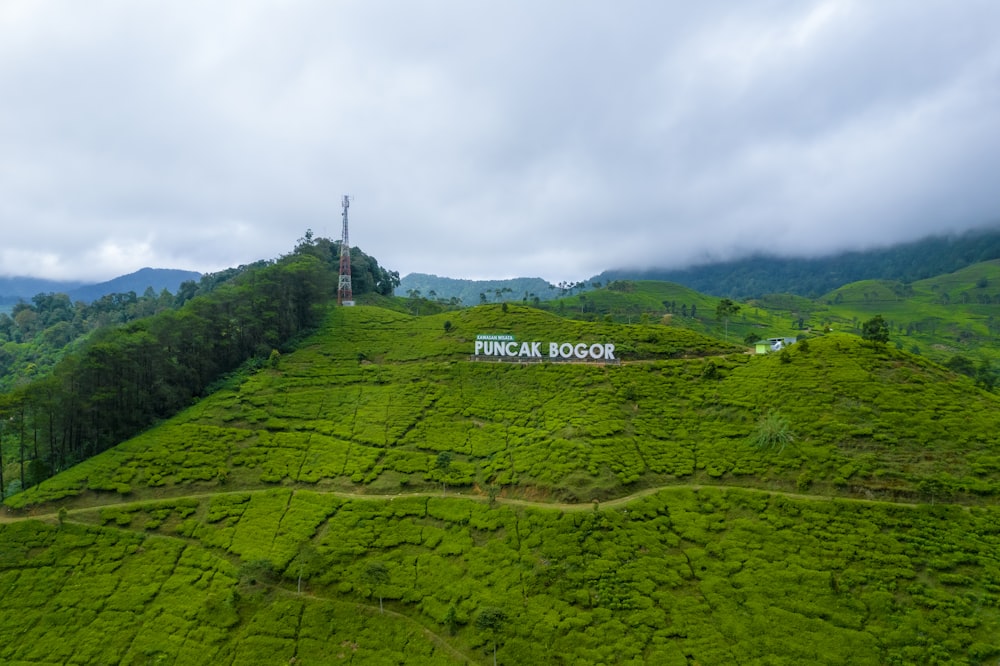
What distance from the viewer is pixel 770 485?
53.1 meters

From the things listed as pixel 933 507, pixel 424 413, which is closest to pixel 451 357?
pixel 424 413

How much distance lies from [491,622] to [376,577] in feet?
36.5

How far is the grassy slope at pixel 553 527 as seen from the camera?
134ft

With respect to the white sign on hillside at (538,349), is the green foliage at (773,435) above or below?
below

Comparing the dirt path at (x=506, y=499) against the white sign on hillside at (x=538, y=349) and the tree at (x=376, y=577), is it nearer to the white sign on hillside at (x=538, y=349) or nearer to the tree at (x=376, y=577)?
the tree at (x=376, y=577)

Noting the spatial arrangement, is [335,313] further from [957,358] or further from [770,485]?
[957,358]

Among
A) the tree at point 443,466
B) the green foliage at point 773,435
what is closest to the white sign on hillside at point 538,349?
the green foliage at point 773,435

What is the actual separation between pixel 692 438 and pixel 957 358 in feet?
222

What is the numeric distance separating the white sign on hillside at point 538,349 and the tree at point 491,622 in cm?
4528

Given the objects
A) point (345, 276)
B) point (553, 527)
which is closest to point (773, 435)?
point (553, 527)

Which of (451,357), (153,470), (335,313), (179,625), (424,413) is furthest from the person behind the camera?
(335,313)

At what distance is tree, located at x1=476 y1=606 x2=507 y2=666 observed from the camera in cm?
4072

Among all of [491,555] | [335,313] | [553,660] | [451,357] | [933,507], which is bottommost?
[553,660]

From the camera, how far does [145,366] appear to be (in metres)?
71.8
